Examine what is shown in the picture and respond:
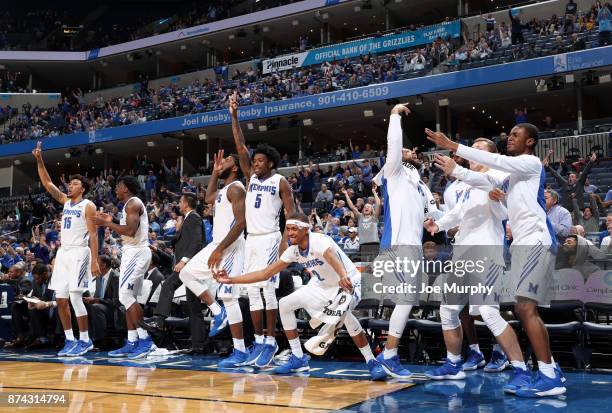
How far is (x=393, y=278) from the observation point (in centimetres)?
584

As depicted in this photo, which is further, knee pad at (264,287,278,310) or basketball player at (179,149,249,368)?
basketball player at (179,149,249,368)

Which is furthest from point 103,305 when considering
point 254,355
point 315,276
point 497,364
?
point 497,364

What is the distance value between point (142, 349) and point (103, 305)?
159cm

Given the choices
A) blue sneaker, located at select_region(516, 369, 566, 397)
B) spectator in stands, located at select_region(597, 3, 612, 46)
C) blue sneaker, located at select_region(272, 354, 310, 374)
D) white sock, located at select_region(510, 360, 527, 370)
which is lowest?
blue sneaker, located at select_region(272, 354, 310, 374)

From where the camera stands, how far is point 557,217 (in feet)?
25.8

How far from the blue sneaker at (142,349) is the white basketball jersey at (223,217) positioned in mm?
1538

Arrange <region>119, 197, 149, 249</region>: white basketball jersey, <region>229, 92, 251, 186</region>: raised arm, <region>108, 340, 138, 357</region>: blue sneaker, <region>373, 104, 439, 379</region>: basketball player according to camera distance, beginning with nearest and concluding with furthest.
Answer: <region>373, 104, 439, 379</region>: basketball player, <region>229, 92, 251, 186</region>: raised arm, <region>108, 340, 138, 357</region>: blue sneaker, <region>119, 197, 149, 249</region>: white basketball jersey

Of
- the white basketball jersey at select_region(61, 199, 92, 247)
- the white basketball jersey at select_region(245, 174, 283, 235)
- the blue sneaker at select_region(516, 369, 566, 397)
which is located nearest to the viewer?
the blue sneaker at select_region(516, 369, 566, 397)

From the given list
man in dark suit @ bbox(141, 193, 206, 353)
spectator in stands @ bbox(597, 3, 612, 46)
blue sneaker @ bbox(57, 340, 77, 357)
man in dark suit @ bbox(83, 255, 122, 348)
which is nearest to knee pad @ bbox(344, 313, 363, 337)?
man in dark suit @ bbox(141, 193, 206, 353)

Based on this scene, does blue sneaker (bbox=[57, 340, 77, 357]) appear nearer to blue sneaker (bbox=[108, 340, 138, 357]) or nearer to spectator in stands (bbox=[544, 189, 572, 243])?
blue sneaker (bbox=[108, 340, 138, 357])

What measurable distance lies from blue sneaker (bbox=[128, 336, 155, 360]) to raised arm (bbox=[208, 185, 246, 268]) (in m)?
1.51

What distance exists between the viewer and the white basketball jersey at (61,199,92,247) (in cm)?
809

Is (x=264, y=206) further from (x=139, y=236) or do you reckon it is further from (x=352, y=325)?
(x=139, y=236)

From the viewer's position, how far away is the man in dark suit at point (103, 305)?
28.4 ft
